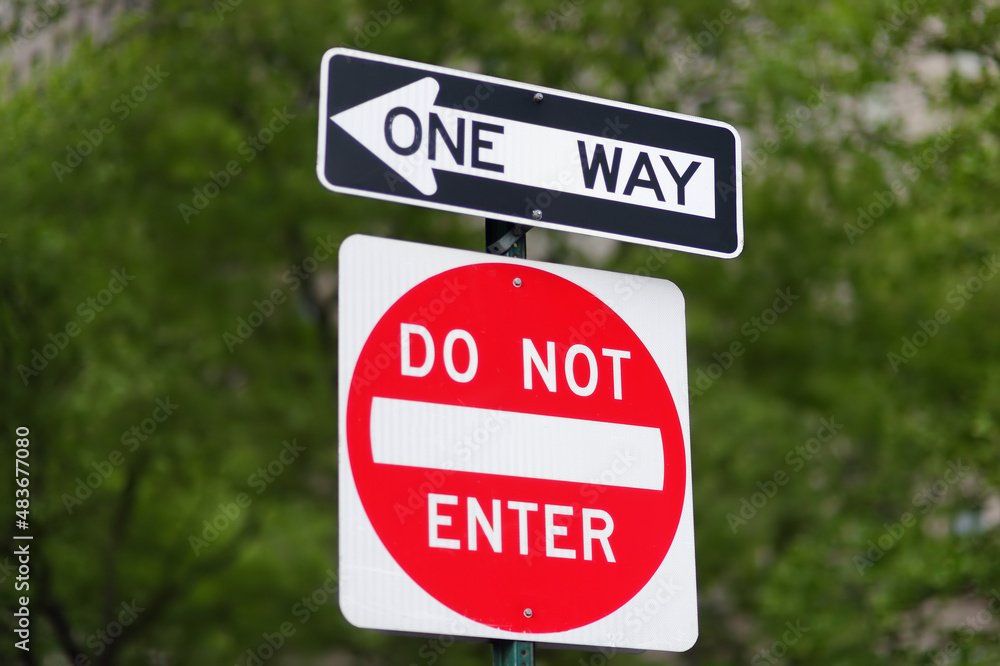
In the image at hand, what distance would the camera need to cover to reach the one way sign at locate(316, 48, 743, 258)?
8.80 feet

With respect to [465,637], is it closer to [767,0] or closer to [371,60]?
[371,60]

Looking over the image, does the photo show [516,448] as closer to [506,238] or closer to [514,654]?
[514,654]

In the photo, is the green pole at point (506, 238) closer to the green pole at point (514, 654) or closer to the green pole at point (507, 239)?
the green pole at point (507, 239)

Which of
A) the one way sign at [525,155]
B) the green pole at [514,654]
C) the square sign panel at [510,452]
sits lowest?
the green pole at [514,654]

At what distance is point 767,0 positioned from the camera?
1273cm

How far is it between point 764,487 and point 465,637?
393 inches

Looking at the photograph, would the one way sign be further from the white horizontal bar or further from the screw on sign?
the white horizontal bar

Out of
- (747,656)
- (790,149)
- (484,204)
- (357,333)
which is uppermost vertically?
(790,149)

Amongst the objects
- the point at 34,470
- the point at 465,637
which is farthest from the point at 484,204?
the point at 34,470

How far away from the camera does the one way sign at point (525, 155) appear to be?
268cm

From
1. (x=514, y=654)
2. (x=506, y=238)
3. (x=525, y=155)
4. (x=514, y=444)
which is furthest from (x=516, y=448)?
(x=525, y=155)

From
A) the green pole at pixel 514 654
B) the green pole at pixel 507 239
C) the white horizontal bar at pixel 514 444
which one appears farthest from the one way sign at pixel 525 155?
the green pole at pixel 514 654

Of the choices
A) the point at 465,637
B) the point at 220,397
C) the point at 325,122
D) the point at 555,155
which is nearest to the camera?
the point at 465,637

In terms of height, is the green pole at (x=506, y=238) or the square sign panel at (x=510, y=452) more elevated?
the green pole at (x=506, y=238)
